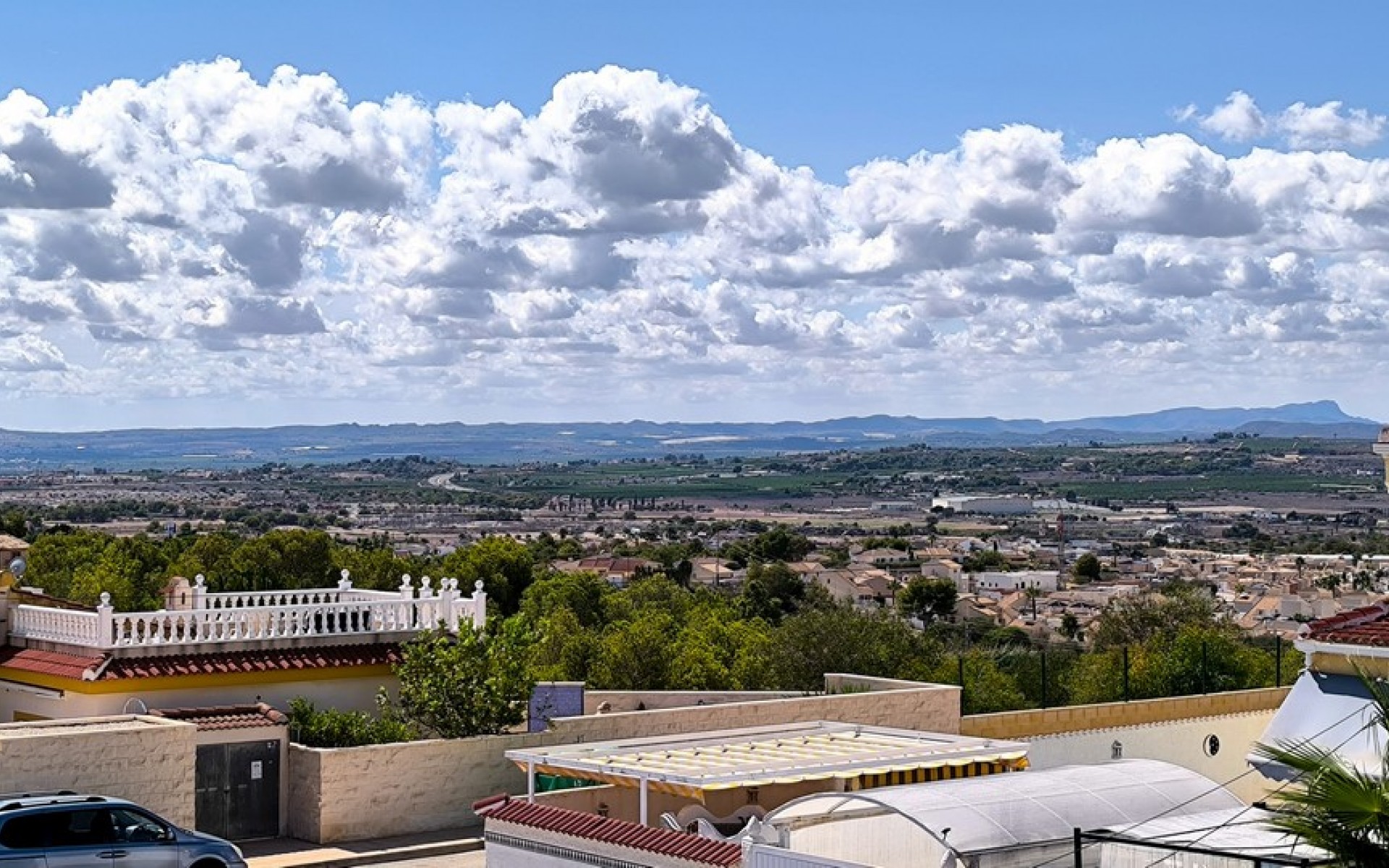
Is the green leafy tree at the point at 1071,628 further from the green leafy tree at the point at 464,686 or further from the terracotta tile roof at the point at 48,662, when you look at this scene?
the terracotta tile roof at the point at 48,662

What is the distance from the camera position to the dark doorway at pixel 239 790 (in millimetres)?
25406

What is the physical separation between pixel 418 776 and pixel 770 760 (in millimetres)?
5636

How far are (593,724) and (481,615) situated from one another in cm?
400

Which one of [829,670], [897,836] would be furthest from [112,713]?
[829,670]

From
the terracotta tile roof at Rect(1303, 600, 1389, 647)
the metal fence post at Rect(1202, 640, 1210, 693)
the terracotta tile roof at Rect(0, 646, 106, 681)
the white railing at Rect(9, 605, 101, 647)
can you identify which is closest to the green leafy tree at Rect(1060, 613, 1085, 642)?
the metal fence post at Rect(1202, 640, 1210, 693)

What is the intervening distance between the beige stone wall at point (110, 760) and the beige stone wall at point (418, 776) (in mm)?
1760

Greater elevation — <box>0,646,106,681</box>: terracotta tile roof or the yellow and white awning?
<box>0,646,106,681</box>: terracotta tile roof

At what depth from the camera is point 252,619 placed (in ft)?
96.4

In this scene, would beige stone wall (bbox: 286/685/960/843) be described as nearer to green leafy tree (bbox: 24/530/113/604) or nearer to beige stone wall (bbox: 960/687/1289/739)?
beige stone wall (bbox: 960/687/1289/739)

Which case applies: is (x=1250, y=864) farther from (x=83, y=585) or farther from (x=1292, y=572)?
(x=1292, y=572)

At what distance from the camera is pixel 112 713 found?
27484mm

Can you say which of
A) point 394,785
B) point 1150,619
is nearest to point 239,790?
point 394,785

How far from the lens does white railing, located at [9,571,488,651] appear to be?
28188 millimetres

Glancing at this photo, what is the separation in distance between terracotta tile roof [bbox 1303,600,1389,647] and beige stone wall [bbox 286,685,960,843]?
370 inches
